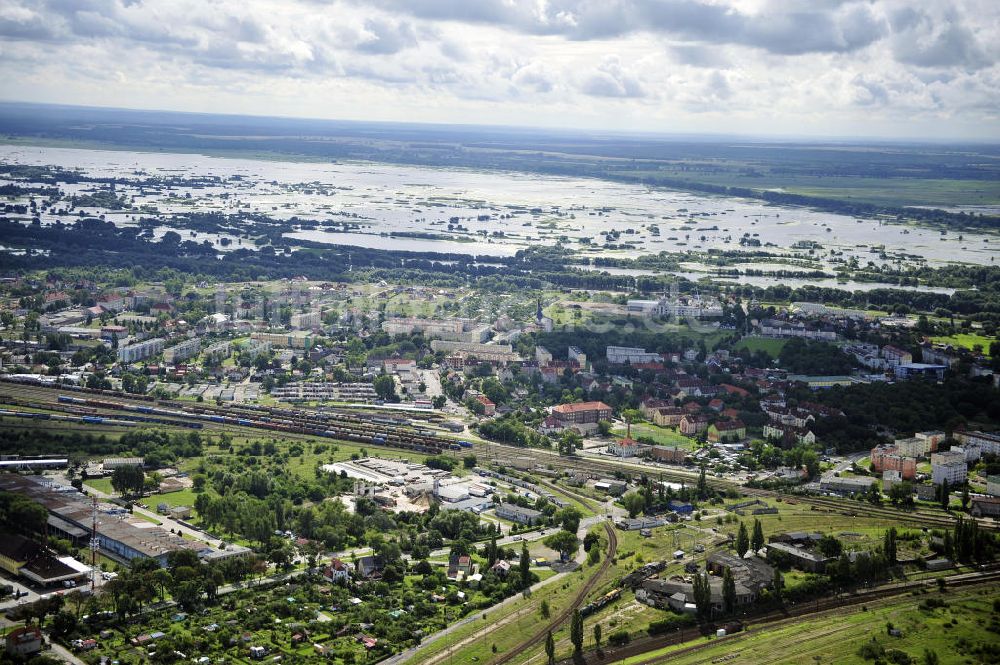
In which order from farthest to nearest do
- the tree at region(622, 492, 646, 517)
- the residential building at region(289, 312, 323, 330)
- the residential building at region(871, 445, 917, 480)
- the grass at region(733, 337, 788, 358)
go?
the residential building at region(289, 312, 323, 330) → the grass at region(733, 337, 788, 358) → the residential building at region(871, 445, 917, 480) → the tree at region(622, 492, 646, 517)

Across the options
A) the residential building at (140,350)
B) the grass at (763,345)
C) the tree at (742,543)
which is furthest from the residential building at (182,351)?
the tree at (742,543)

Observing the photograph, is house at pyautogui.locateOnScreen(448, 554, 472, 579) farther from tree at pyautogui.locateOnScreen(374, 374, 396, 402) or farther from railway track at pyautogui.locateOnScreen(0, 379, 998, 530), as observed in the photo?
tree at pyautogui.locateOnScreen(374, 374, 396, 402)

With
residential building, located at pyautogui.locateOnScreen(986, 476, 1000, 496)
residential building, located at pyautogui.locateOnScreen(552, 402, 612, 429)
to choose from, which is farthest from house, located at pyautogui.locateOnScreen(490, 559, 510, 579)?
residential building, located at pyautogui.locateOnScreen(986, 476, 1000, 496)

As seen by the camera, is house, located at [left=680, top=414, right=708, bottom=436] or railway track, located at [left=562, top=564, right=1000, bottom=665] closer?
railway track, located at [left=562, top=564, right=1000, bottom=665]

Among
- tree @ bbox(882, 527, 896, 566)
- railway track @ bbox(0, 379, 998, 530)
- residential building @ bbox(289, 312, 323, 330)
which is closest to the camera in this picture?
tree @ bbox(882, 527, 896, 566)

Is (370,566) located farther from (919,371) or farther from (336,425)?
(919,371)

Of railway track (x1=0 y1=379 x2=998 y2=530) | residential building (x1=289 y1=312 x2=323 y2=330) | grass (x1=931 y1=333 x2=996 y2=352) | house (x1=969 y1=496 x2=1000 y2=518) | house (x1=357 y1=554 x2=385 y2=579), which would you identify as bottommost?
railway track (x1=0 y1=379 x2=998 y2=530)

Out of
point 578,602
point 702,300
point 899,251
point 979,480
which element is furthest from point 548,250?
point 578,602
